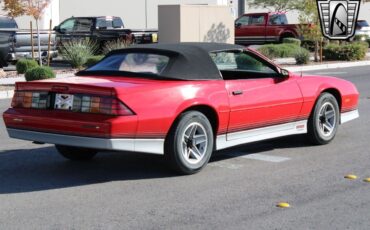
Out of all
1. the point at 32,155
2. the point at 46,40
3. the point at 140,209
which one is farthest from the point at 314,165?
the point at 46,40

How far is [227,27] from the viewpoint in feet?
82.4

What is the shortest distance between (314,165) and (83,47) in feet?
49.5

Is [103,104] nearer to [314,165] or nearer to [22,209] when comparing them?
[22,209]

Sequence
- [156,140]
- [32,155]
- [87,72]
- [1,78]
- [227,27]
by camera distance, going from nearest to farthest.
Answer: [156,140] → [87,72] → [32,155] → [1,78] → [227,27]

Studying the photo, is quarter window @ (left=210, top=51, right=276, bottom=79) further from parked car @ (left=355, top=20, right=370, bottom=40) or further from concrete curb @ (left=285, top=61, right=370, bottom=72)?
parked car @ (left=355, top=20, right=370, bottom=40)

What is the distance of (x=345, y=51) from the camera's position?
27750 mm

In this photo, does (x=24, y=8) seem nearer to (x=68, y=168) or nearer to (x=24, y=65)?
(x=24, y=65)

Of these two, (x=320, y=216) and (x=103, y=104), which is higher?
(x=103, y=104)

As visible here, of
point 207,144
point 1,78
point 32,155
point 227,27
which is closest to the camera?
point 207,144

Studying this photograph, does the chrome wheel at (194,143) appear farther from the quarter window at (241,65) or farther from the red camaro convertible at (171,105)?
the quarter window at (241,65)

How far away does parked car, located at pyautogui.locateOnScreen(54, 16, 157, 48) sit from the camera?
86.5 feet

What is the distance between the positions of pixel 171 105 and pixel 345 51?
22107 mm

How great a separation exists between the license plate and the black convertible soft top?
91 cm

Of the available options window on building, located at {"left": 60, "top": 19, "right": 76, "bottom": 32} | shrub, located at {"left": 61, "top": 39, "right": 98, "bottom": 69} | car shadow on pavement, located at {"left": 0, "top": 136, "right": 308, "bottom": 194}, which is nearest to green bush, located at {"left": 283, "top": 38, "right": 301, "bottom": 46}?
window on building, located at {"left": 60, "top": 19, "right": 76, "bottom": 32}
